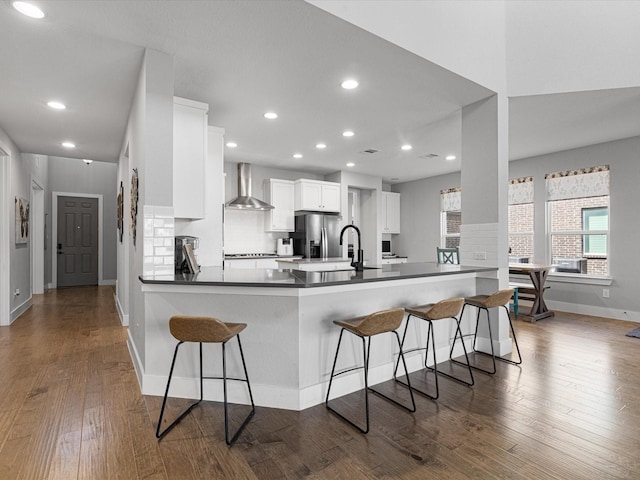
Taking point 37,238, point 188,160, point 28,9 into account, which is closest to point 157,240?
point 188,160

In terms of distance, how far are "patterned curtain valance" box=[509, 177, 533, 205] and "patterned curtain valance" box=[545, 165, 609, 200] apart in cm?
28

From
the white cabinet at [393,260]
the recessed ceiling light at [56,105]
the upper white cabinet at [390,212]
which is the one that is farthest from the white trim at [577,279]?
the recessed ceiling light at [56,105]

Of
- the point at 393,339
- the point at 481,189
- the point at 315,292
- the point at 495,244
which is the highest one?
the point at 481,189

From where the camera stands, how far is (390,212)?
329 inches

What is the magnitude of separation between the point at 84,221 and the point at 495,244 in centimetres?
922

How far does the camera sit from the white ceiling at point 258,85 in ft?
7.41

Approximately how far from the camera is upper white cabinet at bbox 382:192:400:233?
8.23 metres

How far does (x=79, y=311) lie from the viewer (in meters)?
5.66

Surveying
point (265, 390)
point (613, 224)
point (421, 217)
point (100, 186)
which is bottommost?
point (265, 390)

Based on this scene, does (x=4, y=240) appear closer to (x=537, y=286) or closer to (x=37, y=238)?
(x=37, y=238)

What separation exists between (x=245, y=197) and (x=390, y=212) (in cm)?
368

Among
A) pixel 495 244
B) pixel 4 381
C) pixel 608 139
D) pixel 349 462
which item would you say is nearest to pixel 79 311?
pixel 4 381

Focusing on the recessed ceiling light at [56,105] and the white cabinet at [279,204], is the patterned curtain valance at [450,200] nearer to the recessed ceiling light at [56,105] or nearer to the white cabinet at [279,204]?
the white cabinet at [279,204]

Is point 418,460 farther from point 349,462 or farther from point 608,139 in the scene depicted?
point 608,139
